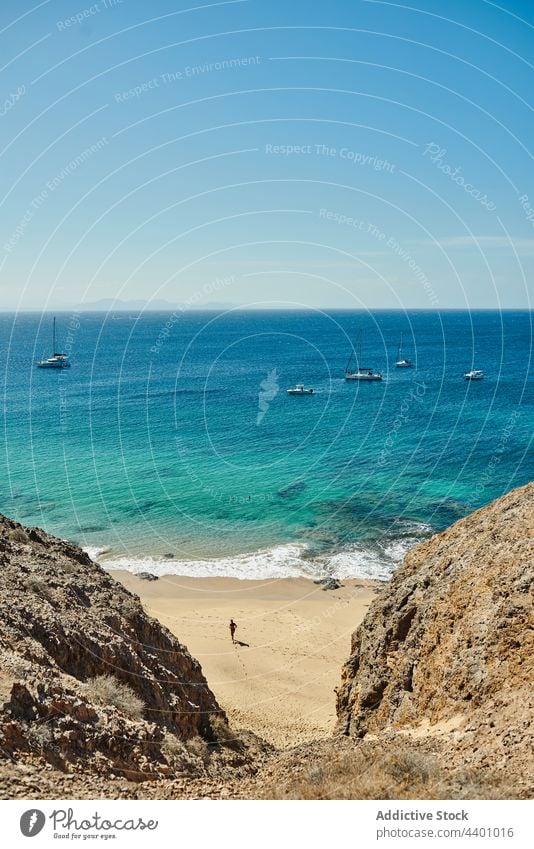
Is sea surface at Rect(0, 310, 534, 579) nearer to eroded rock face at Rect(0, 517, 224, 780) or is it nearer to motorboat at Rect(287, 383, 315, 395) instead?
motorboat at Rect(287, 383, 315, 395)

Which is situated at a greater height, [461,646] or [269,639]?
[461,646]

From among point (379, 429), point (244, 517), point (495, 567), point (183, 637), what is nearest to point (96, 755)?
point (495, 567)

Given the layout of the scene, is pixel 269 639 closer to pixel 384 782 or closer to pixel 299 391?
pixel 384 782

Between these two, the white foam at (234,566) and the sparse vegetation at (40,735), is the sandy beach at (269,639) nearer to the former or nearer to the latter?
the white foam at (234,566)

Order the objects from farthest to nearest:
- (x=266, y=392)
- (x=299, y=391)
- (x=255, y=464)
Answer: (x=266, y=392) < (x=299, y=391) < (x=255, y=464)

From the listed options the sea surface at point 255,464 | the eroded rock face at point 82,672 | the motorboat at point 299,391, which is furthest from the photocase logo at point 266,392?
the eroded rock face at point 82,672
